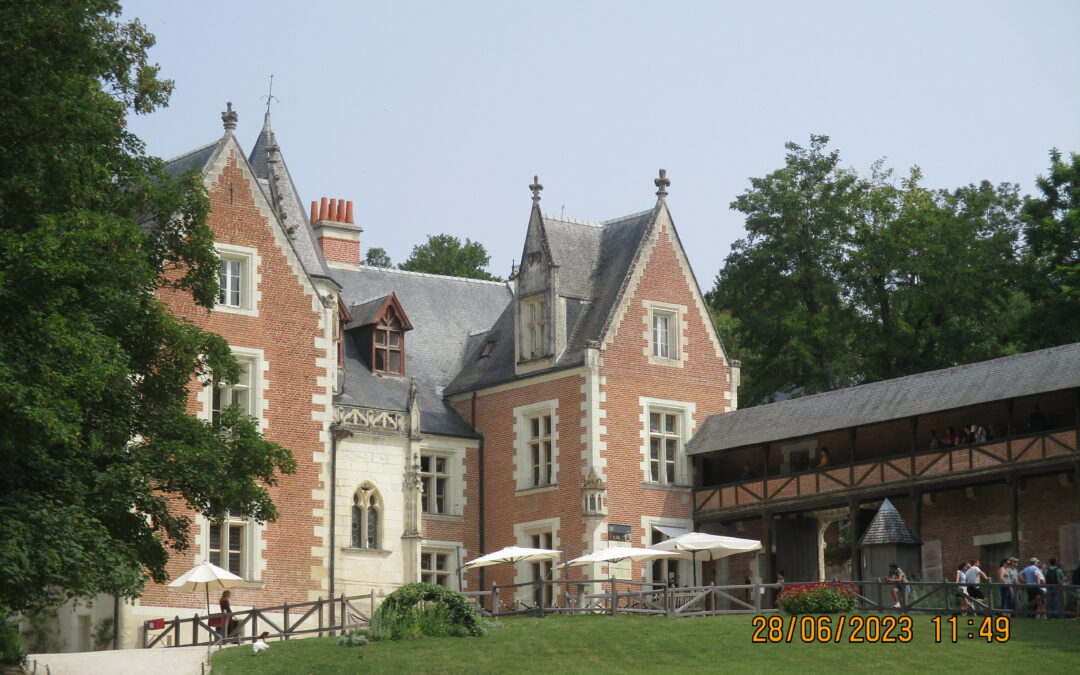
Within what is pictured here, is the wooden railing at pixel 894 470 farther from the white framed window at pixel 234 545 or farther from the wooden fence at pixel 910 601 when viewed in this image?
the white framed window at pixel 234 545

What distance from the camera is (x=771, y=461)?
129ft

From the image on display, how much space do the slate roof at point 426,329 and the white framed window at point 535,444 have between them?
1.52 metres

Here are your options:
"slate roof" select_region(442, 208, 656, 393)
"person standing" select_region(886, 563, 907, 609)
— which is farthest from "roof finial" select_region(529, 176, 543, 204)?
"person standing" select_region(886, 563, 907, 609)

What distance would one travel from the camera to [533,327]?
40438 mm

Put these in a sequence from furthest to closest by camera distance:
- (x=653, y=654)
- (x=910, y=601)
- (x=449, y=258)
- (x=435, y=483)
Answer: (x=449, y=258) < (x=435, y=483) < (x=910, y=601) < (x=653, y=654)

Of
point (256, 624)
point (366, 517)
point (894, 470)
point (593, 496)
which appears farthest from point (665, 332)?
point (256, 624)

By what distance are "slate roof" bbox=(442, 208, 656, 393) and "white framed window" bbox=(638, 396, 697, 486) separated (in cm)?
205

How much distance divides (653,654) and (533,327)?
1568 cm

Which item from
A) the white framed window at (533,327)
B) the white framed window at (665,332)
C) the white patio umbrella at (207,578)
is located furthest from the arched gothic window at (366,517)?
the white framed window at (665,332)

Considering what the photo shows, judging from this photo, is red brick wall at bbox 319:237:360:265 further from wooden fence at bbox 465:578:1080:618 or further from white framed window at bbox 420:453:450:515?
wooden fence at bbox 465:578:1080:618

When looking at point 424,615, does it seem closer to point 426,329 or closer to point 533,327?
point 533,327

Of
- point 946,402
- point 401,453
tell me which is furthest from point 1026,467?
point 401,453

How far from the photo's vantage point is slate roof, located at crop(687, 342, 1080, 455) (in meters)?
33.4

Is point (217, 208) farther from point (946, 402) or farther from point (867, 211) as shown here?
point (867, 211)
